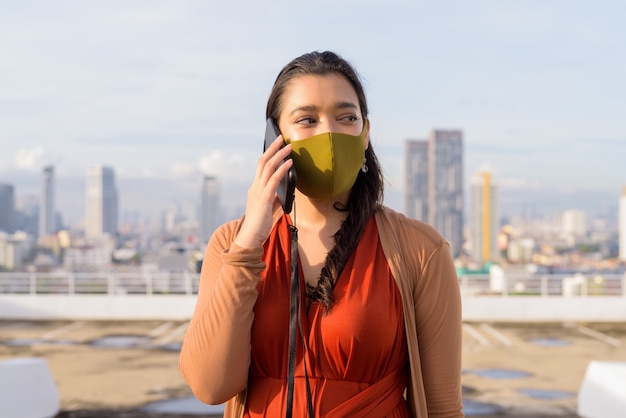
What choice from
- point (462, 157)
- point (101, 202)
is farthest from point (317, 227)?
point (462, 157)

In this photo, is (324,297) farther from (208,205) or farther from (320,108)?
(208,205)

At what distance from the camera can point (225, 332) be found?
1439 millimetres

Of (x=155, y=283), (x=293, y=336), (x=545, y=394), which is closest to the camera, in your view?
(x=293, y=336)

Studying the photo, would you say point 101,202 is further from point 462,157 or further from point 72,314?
point 72,314

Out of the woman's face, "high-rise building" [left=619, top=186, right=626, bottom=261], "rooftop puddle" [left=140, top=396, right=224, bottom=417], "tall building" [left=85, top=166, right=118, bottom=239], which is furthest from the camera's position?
"tall building" [left=85, top=166, right=118, bottom=239]

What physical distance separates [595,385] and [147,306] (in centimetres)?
1037

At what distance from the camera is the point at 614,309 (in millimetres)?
14391

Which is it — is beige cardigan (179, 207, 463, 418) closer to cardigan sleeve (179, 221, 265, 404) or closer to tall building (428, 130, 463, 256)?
cardigan sleeve (179, 221, 265, 404)

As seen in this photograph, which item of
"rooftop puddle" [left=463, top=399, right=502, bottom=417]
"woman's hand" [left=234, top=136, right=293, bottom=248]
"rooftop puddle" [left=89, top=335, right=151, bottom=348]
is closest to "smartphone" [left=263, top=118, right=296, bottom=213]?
"woman's hand" [left=234, top=136, right=293, bottom=248]

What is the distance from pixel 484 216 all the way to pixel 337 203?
118 metres

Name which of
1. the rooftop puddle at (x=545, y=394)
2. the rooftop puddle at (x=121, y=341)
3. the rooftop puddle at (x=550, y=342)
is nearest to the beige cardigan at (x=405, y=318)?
the rooftop puddle at (x=545, y=394)

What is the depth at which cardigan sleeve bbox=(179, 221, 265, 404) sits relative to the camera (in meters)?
1.44

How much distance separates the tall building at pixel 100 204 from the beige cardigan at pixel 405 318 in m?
101

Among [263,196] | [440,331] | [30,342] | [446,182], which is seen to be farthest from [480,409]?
[446,182]
